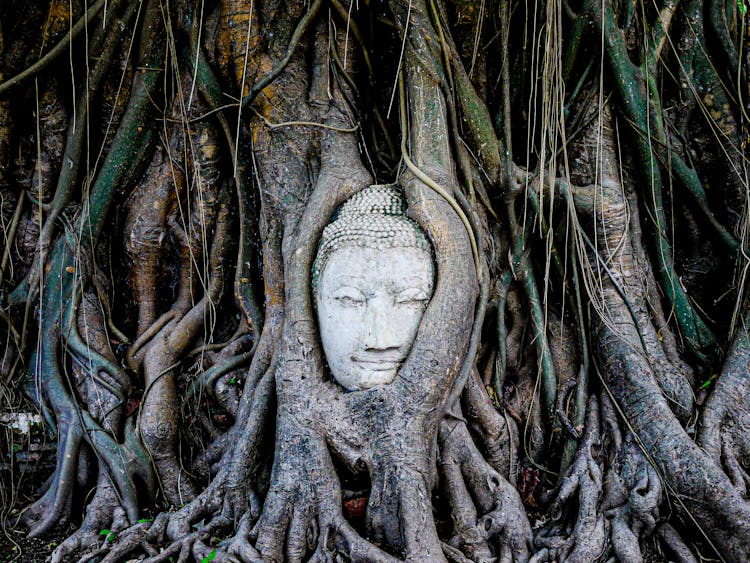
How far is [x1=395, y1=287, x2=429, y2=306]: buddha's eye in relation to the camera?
2.42m

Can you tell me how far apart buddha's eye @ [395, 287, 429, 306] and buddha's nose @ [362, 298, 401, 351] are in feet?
0.18

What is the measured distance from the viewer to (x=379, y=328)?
238 cm

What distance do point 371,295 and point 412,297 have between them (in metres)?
0.15

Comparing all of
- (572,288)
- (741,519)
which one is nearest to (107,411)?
(572,288)

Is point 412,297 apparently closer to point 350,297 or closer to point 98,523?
point 350,297

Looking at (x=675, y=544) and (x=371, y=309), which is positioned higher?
(x=371, y=309)

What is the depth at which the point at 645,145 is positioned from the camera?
→ 9.44 feet

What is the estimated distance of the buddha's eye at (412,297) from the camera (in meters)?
2.42

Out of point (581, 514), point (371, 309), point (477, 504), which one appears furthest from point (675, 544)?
point (371, 309)

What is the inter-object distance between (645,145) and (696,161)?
33 cm

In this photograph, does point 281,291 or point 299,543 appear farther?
point 281,291

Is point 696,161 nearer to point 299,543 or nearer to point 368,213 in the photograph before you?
point 368,213

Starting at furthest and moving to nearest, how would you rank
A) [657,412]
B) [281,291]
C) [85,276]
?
[85,276]
[281,291]
[657,412]

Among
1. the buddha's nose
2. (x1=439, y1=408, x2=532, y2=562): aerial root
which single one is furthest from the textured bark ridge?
the buddha's nose
